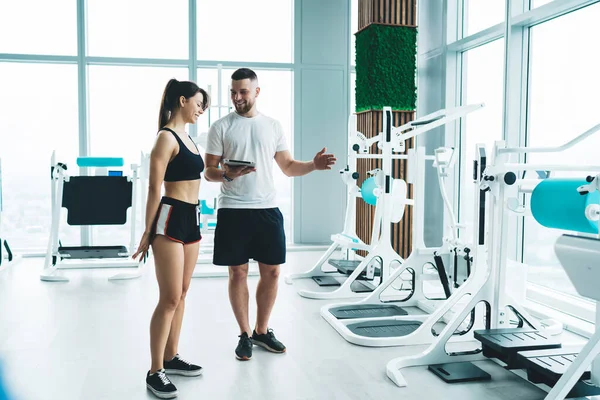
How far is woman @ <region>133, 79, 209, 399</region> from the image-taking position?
2631mm

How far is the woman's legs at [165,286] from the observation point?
2645mm

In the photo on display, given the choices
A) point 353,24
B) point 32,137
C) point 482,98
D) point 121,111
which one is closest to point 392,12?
point 482,98

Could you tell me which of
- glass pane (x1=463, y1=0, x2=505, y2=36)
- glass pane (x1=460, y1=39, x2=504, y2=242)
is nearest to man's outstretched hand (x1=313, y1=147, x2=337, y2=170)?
glass pane (x1=460, y1=39, x2=504, y2=242)

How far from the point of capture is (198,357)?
3273 millimetres

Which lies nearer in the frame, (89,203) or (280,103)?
(89,203)

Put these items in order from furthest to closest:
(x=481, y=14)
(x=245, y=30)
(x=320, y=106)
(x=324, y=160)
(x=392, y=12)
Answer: (x=320, y=106) < (x=245, y=30) < (x=392, y=12) < (x=481, y=14) < (x=324, y=160)

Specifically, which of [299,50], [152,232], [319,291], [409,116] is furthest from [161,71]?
[152,232]

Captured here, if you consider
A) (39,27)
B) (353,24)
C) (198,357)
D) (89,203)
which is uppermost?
(353,24)

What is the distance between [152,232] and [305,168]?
3.11ft

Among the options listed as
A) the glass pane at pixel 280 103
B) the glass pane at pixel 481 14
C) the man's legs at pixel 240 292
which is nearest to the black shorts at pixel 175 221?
the man's legs at pixel 240 292

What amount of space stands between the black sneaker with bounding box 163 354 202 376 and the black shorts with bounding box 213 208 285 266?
0.55 meters

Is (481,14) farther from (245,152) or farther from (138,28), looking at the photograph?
(138,28)

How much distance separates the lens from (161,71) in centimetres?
725

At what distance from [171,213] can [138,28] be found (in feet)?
17.0
